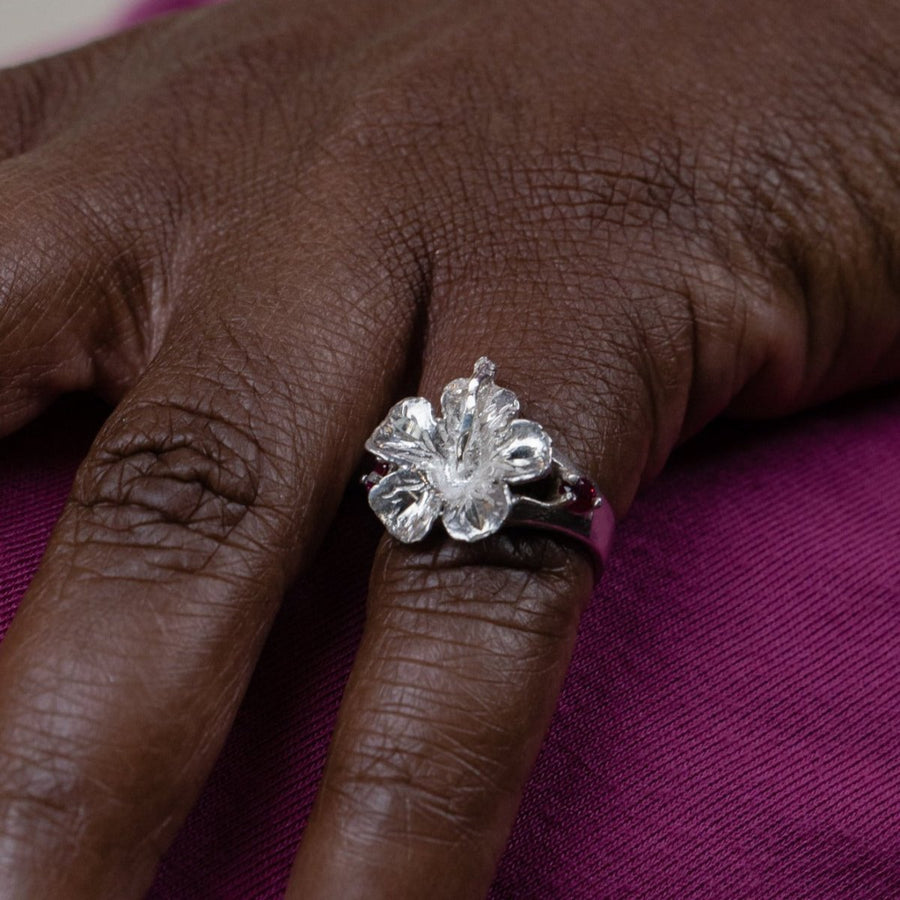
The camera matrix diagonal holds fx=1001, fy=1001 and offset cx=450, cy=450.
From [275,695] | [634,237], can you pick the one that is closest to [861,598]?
[634,237]

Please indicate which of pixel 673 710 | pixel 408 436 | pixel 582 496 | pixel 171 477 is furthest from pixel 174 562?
pixel 673 710

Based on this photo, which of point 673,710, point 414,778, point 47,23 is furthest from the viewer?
point 47,23

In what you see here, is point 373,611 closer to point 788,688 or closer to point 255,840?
point 255,840

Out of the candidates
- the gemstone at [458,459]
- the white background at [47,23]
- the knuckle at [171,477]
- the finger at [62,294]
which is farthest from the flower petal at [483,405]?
the white background at [47,23]

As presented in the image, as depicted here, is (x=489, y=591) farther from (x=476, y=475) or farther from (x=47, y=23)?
(x=47, y=23)

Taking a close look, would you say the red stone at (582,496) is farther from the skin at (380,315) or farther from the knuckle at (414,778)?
the knuckle at (414,778)

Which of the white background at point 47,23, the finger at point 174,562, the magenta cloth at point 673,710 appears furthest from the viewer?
the white background at point 47,23

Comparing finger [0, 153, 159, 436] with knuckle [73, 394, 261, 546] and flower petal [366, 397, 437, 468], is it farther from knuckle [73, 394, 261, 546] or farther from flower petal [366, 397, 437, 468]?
flower petal [366, 397, 437, 468]
